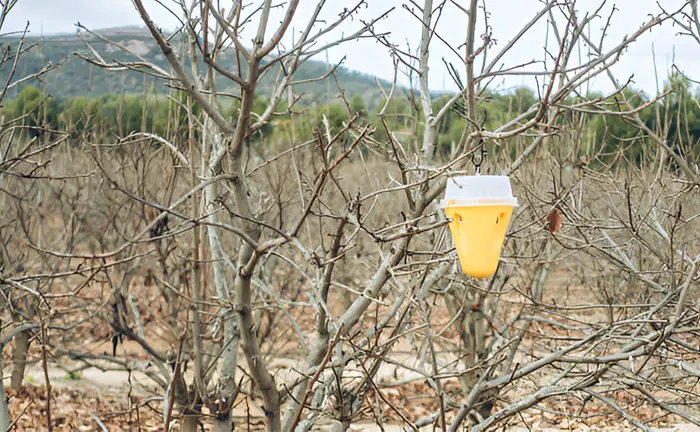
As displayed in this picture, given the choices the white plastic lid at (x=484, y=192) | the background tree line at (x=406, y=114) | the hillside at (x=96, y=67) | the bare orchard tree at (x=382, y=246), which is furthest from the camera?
the hillside at (x=96, y=67)

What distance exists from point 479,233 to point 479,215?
6 cm

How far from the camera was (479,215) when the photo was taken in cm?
213

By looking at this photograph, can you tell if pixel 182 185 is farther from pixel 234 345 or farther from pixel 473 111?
pixel 473 111

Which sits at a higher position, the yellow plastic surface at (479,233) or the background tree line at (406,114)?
the background tree line at (406,114)

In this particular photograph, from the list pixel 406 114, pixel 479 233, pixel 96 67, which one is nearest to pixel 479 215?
pixel 479 233

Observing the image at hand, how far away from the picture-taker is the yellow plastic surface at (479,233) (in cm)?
213

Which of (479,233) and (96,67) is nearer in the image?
(479,233)

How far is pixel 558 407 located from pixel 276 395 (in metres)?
5.57

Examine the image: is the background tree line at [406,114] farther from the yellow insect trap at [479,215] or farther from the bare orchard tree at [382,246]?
the yellow insect trap at [479,215]

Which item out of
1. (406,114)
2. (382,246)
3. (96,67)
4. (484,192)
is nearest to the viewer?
(484,192)

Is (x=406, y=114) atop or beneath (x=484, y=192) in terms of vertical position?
atop

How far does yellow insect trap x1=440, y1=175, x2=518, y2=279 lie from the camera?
212 cm

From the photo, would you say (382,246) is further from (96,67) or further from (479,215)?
(96,67)

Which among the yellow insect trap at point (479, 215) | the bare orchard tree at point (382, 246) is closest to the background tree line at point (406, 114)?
the bare orchard tree at point (382, 246)
